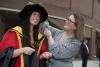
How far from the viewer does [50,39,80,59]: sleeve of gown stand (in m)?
4.45

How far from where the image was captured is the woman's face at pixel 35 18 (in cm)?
419

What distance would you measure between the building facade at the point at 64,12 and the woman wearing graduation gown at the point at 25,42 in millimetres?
6611

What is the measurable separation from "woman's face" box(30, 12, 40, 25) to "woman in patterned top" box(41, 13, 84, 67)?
32 cm

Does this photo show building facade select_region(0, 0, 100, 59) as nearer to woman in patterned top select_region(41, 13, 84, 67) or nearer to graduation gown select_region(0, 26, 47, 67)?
woman in patterned top select_region(41, 13, 84, 67)

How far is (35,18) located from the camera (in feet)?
A: 13.8

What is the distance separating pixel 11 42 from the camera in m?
4.01

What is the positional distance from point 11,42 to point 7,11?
51.4ft

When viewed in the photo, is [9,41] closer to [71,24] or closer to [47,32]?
[47,32]

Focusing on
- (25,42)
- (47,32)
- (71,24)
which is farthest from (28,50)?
(71,24)

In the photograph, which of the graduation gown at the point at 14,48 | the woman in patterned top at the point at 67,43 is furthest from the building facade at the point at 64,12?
the graduation gown at the point at 14,48

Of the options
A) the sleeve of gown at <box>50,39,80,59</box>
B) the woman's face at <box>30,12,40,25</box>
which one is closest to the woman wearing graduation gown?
the woman's face at <box>30,12,40,25</box>

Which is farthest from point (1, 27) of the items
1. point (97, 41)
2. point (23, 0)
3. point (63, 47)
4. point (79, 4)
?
point (97, 41)

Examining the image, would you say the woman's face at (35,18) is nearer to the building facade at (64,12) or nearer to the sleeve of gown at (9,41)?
the sleeve of gown at (9,41)

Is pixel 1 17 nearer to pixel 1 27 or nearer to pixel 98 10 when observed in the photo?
pixel 1 27
